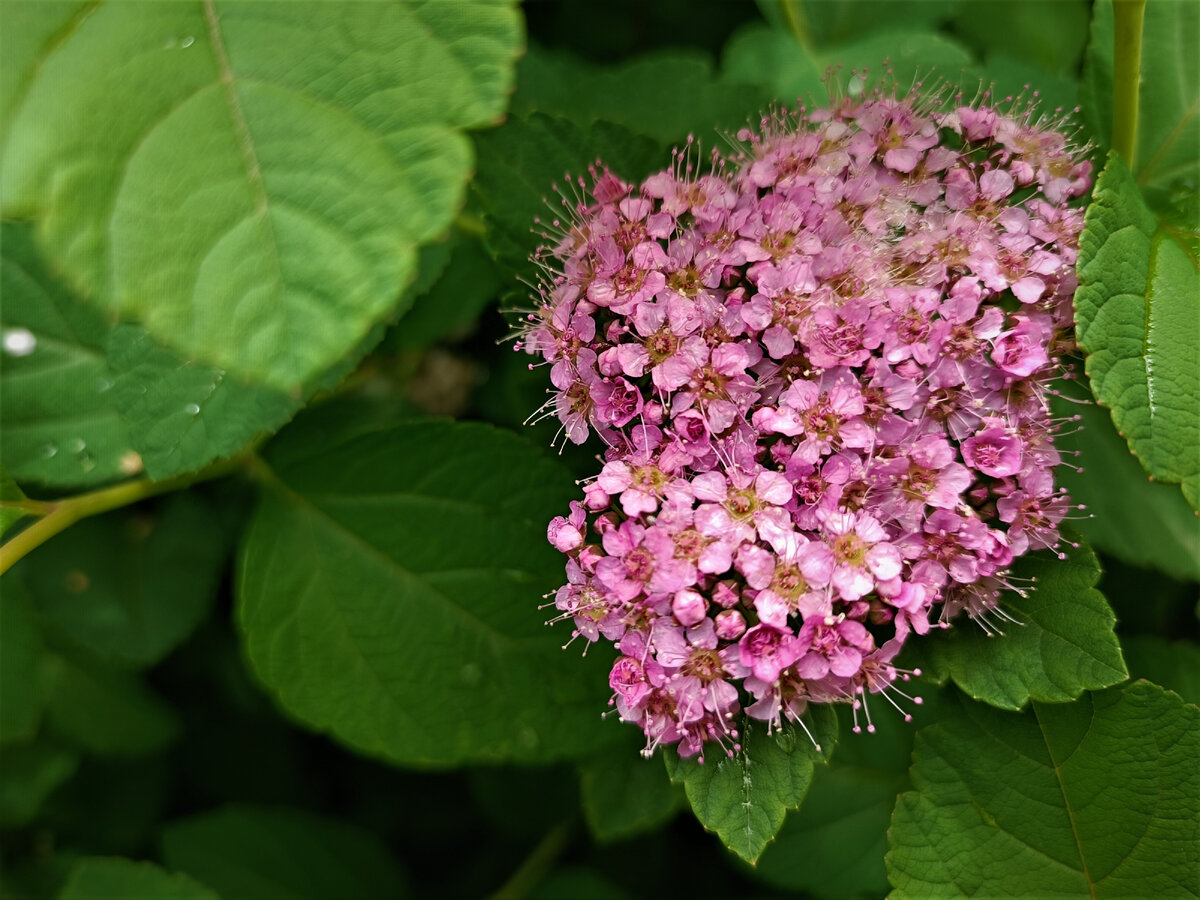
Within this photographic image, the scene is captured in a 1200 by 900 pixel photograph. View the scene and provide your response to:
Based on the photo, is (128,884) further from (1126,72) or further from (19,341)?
(1126,72)

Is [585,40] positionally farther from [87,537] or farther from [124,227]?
[124,227]

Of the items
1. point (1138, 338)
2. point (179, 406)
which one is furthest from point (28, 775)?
point (1138, 338)

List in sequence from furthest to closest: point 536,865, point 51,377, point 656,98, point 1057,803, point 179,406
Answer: point 536,865
point 656,98
point 51,377
point 179,406
point 1057,803

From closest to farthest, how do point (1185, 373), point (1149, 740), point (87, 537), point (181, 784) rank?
point (1185, 373) < point (1149, 740) < point (87, 537) < point (181, 784)

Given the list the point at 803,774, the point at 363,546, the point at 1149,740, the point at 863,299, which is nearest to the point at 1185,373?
the point at 863,299

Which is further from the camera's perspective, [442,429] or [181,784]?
[181,784]

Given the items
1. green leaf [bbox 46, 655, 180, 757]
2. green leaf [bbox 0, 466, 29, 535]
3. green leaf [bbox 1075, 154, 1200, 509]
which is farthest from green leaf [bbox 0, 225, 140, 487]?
green leaf [bbox 1075, 154, 1200, 509]

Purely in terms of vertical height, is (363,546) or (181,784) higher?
(363,546)

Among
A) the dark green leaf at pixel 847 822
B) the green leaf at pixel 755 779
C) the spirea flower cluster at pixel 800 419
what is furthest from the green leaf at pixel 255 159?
the dark green leaf at pixel 847 822
